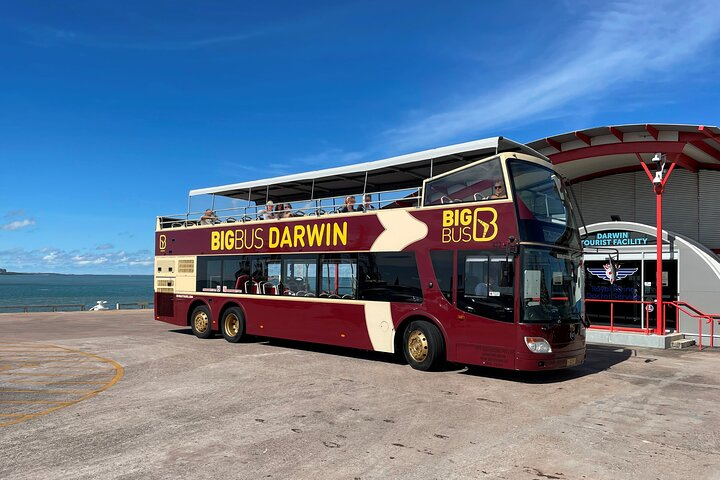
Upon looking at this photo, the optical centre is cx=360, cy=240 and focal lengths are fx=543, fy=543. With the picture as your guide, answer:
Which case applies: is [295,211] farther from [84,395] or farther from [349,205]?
[84,395]

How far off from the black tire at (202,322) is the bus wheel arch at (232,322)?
1.68 feet

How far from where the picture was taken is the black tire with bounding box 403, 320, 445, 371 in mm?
10305

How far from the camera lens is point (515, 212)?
9.41 m

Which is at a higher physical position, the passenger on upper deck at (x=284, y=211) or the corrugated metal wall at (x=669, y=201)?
the corrugated metal wall at (x=669, y=201)

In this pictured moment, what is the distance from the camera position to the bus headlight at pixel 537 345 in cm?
909

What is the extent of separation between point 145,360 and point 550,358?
8.24m

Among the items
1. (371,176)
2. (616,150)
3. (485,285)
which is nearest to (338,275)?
(371,176)

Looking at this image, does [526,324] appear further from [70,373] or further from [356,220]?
[70,373]

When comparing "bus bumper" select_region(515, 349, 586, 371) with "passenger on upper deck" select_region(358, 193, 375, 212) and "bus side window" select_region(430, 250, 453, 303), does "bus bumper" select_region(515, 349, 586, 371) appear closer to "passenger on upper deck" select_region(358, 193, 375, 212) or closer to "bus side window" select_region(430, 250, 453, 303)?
"bus side window" select_region(430, 250, 453, 303)

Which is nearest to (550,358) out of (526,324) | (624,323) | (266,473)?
(526,324)

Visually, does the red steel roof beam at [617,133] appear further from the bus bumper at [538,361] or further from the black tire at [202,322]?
the black tire at [202,322]

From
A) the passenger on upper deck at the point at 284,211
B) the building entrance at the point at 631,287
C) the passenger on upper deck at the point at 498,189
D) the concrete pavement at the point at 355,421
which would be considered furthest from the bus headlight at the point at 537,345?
the building entrance at the point at 631,287

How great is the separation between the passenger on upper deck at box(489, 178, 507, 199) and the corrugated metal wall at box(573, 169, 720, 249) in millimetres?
13942

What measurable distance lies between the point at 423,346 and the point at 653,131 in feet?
39.8
